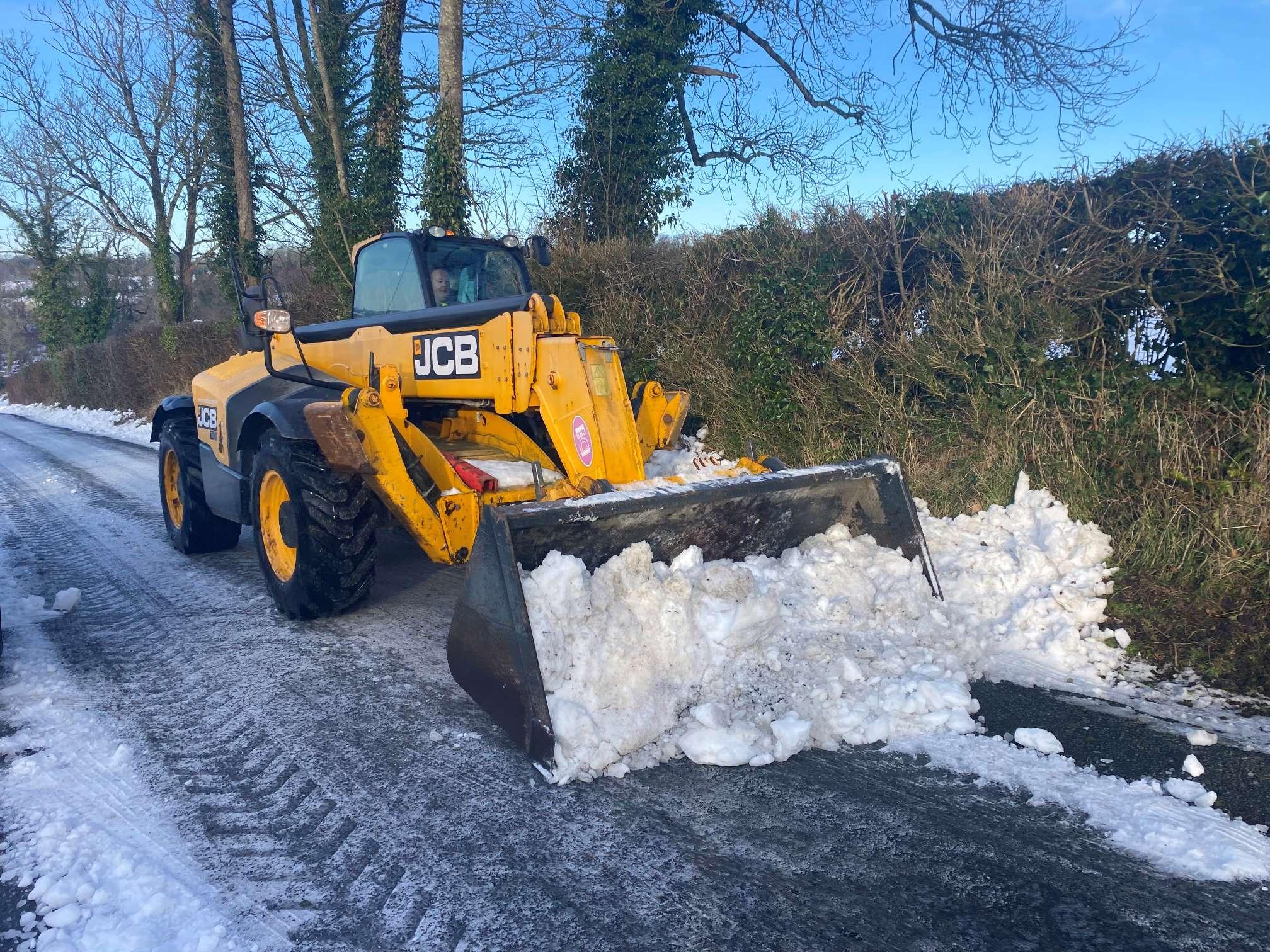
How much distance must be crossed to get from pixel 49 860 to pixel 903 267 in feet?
22.4

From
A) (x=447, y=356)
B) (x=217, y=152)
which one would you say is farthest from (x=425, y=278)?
(x=217, y=152)

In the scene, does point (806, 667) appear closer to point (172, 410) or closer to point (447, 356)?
point (447, 356)

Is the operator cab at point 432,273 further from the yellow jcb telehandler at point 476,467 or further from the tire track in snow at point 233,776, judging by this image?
the tire track in snow at point 233,776

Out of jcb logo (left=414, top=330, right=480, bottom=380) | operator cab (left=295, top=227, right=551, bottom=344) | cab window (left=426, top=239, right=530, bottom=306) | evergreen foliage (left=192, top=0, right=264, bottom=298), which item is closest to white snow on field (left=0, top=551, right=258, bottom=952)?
jcb logo (left=414, top=330, right=480, bottom=380)

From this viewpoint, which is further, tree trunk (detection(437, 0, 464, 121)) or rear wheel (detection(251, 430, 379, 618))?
tree trunk (detection(437, 0, 464, 121))

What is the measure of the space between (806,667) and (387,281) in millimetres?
3920

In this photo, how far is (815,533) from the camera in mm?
4625

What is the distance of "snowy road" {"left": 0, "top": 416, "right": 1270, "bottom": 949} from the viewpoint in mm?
2471

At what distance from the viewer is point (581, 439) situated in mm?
4688

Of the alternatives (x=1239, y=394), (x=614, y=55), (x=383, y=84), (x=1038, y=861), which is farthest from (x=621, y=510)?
(x=383, y=84)

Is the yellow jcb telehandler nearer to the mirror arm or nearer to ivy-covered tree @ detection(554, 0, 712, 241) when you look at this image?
the mirror arm

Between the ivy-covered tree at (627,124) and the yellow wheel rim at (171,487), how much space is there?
687cm

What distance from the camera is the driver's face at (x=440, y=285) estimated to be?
18.7 feet

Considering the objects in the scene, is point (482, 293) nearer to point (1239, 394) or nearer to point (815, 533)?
point (815, 533)
